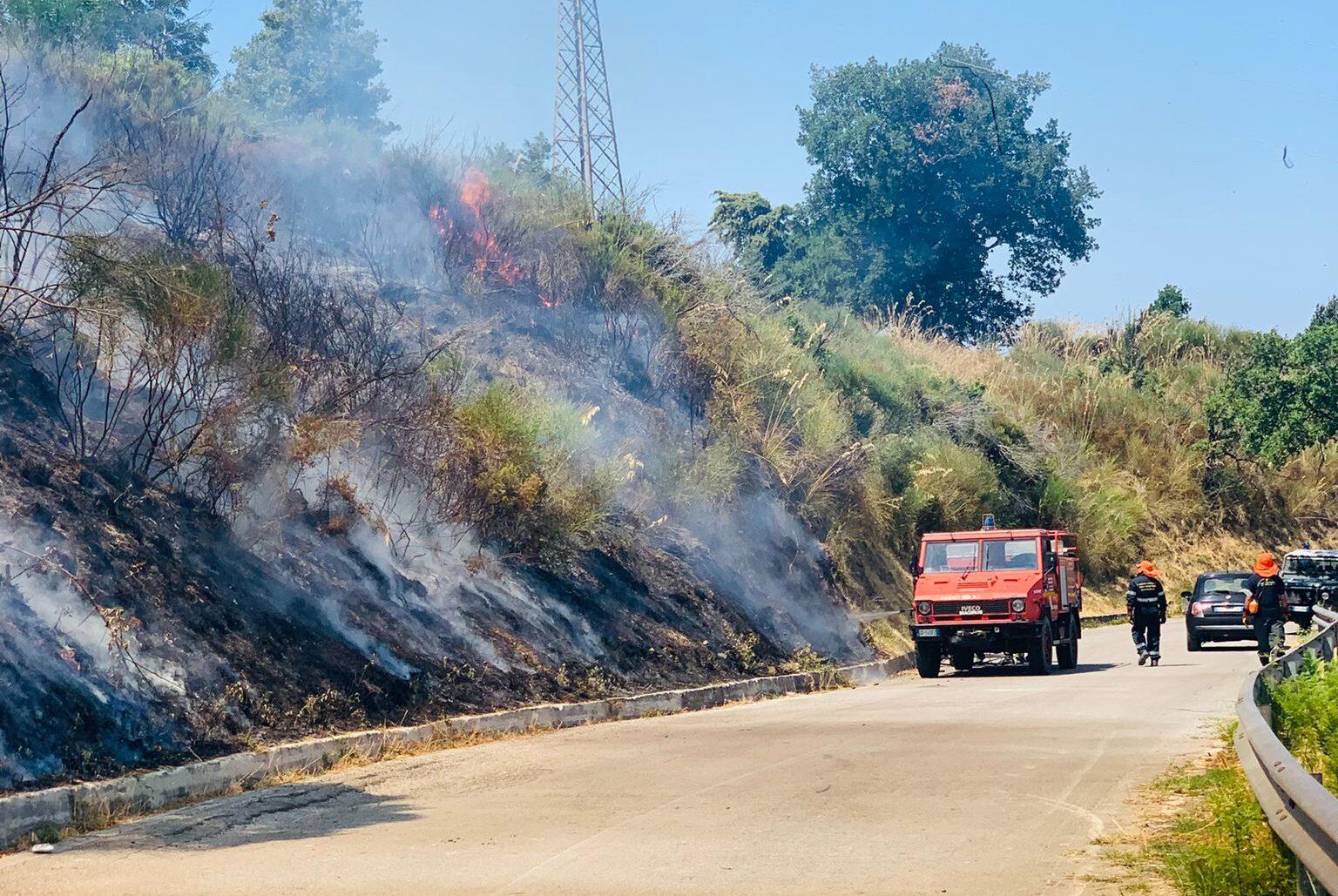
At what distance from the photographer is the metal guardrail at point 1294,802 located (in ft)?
16.3

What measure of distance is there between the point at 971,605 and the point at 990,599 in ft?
→ 1.07

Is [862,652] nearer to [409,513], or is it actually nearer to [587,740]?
[409,513]

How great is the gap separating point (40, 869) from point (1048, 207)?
59.0 metres

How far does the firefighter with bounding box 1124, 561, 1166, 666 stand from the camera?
23484 mm

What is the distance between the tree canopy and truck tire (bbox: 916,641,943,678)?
36.3 m

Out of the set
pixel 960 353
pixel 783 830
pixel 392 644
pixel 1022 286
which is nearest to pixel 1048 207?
pixel 1022 286

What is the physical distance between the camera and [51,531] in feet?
41.9

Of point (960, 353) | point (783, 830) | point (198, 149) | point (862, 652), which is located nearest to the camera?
point (783, 830)

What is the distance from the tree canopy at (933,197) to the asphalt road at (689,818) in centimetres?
4626

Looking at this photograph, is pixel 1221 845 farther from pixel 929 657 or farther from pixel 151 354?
pixel 929 657

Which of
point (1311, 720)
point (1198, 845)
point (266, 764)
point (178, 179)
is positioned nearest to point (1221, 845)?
point (1198, 845)

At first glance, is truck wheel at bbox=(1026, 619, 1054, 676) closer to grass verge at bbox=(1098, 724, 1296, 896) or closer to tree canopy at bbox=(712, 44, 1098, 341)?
grass verge at bbox=(1098, 724, 1296, 896)

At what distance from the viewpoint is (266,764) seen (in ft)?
38.6

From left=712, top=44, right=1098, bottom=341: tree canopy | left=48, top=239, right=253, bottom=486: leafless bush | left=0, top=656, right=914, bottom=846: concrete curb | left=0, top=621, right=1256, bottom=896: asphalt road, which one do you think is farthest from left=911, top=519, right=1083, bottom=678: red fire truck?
left=712, top=44, right=1098, bottom=341: tree canopy
